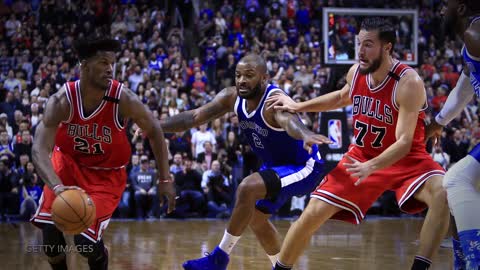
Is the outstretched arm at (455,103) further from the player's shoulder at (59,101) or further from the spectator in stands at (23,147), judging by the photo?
the spectator in stands at (23,147)

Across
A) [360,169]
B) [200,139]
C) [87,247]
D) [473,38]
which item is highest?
[473,38]

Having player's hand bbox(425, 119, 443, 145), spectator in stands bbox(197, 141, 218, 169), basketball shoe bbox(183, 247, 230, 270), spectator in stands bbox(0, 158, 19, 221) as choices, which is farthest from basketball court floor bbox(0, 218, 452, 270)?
player's hand bbox(425, 119, 443, 145)

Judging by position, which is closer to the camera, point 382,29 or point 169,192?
point 382,29

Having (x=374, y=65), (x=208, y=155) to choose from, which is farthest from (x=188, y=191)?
(x=374, y=65)

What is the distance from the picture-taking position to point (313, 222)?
221 inches

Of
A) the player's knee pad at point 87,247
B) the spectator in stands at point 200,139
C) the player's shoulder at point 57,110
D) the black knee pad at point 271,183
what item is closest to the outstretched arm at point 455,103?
the black knee pad at point 271,183

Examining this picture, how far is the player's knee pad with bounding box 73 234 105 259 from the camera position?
18.3ft

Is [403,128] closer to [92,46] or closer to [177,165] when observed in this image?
[92,46]

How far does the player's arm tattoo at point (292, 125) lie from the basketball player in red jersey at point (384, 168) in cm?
37

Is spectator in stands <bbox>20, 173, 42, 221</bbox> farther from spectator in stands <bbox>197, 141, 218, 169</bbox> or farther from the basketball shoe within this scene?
the basketball shoe

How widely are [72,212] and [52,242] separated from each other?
63 cm

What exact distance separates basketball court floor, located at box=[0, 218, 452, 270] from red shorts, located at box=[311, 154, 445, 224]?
191 cm

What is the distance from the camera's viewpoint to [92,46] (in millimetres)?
5789

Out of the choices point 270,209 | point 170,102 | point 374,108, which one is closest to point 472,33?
point 374,108
